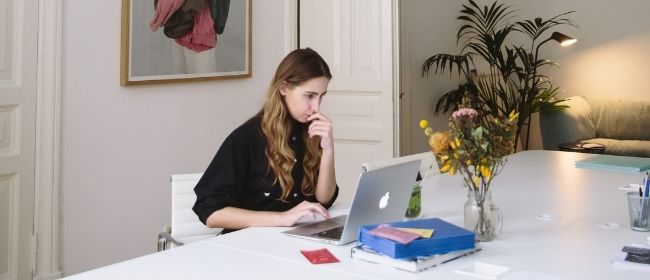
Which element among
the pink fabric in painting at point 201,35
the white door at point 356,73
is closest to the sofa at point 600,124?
the white door at point 356,73

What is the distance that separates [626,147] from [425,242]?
529 cm

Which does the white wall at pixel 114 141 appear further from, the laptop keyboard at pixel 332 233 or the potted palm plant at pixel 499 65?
the potted palm plant at pixel 499 65

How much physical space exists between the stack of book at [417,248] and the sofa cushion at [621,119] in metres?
5.61

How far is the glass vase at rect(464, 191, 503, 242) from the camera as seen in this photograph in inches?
89.4

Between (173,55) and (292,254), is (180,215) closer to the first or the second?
(292,254)

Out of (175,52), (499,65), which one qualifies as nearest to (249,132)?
(175,52)

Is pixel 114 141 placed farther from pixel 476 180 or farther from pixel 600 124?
pixel 600 124

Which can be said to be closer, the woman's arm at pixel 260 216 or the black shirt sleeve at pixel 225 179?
the woman's arm at pixel 260 216

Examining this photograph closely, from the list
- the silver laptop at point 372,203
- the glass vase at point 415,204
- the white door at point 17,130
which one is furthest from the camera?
the white door at point 17,130

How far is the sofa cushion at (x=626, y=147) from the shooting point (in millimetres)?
6676

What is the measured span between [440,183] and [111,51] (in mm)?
1982

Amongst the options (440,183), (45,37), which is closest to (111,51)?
(45,37)

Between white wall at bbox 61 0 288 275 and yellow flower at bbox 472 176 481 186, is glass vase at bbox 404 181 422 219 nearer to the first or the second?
yellow flower at bbox 472 176 481 186

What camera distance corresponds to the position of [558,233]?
2.38m
